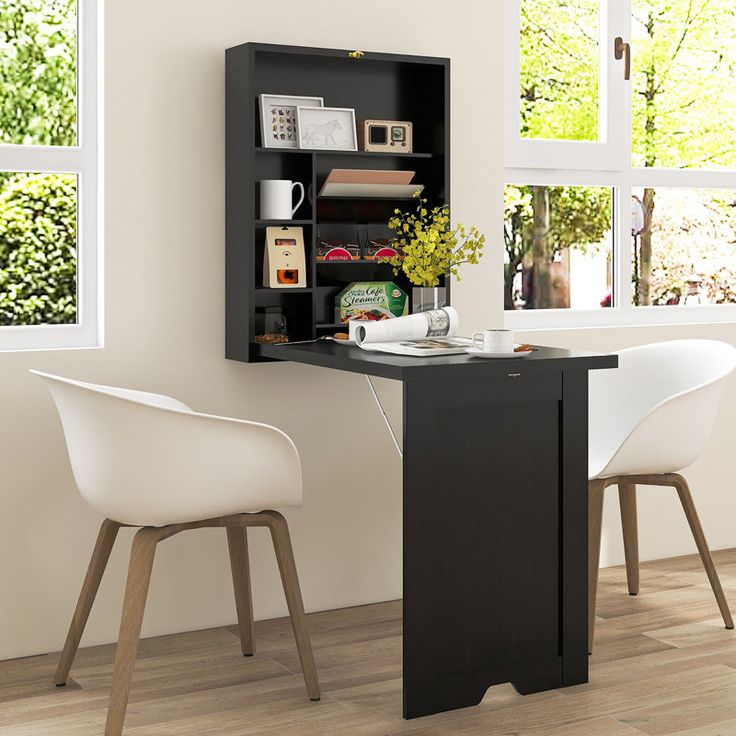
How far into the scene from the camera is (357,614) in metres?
3.48

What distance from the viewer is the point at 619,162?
4.02 meters

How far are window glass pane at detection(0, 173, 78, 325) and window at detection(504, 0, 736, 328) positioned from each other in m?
1.45

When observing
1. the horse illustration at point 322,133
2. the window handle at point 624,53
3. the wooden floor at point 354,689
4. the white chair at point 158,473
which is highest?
the window handle at point 624,53

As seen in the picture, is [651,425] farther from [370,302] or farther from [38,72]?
[38,72]

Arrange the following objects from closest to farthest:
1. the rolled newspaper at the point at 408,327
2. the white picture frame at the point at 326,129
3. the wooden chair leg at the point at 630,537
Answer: the rolled newspaper at the point at 408,327 → the white picture frame at the point at 326,129 → the wooden chair leg at the point at 630,537

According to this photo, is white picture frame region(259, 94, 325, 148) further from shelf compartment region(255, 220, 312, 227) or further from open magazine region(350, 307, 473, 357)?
open magazine region(350, 307, 473, 357)

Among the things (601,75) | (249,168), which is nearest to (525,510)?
(249,168)

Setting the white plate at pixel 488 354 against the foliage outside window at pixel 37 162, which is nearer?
the white plate at pixel 488 354

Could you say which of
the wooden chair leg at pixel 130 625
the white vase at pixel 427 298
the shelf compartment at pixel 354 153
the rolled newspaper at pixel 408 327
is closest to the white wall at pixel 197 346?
the shelf compartment at pixel 354 153

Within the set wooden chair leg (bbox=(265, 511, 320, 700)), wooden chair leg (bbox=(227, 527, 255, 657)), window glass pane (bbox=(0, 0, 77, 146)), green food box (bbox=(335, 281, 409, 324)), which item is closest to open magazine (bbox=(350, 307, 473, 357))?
green food box (bbox=(335, 281, 409, 324))

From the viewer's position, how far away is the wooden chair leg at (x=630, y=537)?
362cm

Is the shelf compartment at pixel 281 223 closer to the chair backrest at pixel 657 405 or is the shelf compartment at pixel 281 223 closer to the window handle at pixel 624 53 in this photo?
the chair backrest at pixel 657 405

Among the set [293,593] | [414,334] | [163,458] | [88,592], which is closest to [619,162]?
[414,334]

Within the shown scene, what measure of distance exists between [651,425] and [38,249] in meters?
1.73
